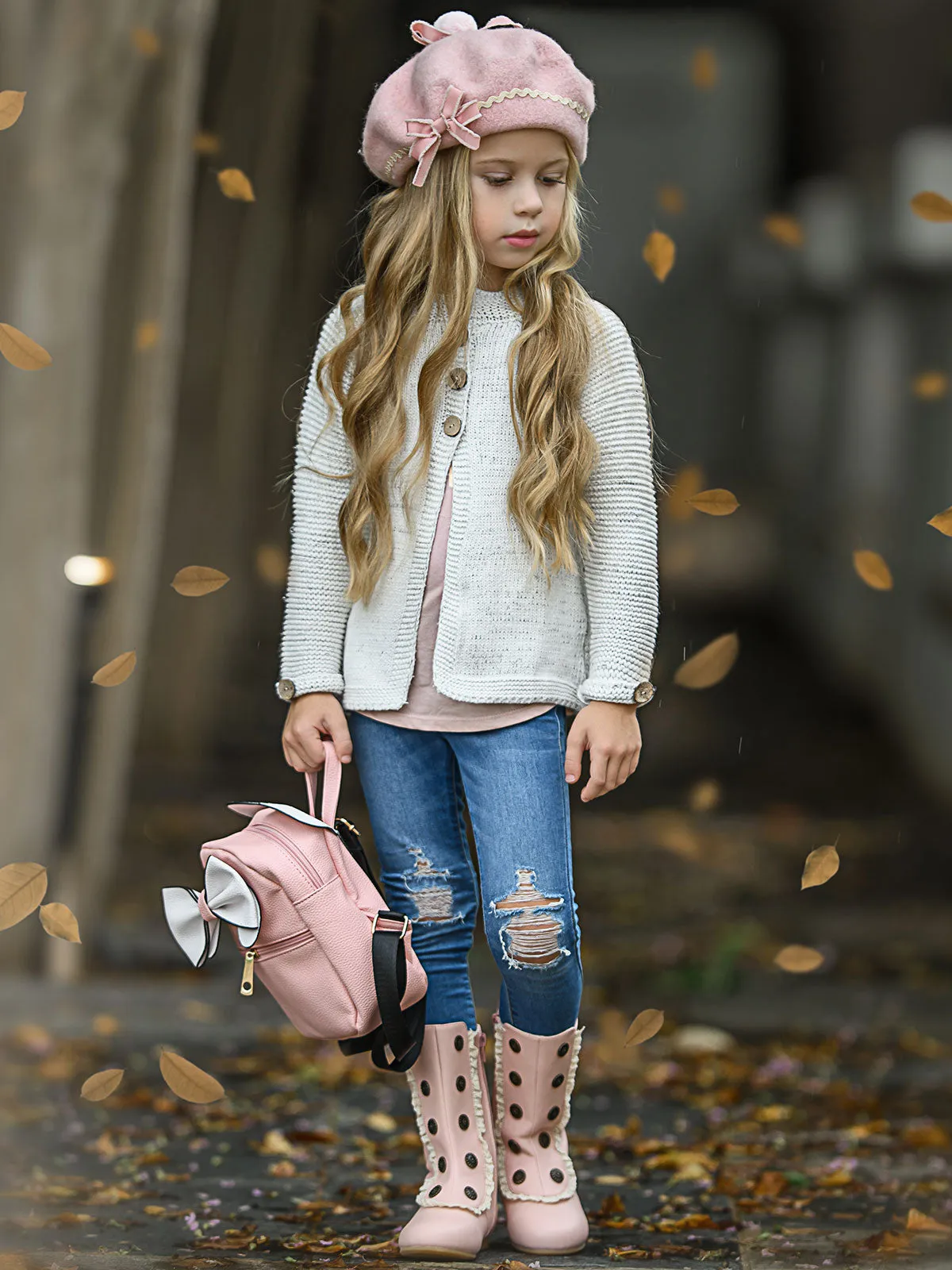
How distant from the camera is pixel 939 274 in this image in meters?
10.6

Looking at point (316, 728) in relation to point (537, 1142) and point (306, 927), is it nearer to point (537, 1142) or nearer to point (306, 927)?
point (306, 927)

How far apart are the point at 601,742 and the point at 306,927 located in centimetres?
49

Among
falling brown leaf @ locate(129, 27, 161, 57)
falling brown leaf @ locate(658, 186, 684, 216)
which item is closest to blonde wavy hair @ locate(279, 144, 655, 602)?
falling brown leaf @ locate(658, 186, 684, 216)

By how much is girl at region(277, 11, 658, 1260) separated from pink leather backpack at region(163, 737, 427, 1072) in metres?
0.15

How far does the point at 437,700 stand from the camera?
2615 millimetres

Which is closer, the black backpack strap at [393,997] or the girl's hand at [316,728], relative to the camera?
the black backpack strap at [393,997]

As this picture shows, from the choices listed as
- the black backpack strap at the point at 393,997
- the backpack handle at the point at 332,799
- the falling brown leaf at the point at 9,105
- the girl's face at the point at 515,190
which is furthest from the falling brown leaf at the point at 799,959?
the falling brown leaf at the point at 9,105

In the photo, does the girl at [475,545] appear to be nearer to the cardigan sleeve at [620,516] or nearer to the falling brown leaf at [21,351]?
the cardigan sleeve at [620,516]

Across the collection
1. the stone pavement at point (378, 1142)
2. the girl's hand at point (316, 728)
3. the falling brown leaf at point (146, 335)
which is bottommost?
the stone pavement at point (378, 1142)

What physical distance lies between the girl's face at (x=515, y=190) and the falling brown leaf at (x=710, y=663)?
0.91m

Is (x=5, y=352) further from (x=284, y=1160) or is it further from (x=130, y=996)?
(x=130, y=996)

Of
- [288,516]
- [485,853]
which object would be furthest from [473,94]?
[288,516]

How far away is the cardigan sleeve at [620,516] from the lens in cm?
259

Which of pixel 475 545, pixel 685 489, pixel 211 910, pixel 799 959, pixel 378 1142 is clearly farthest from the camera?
pixel 378 1142
